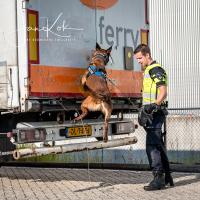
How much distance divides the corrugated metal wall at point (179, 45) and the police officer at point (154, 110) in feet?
28.3

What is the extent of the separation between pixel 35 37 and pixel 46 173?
3752 mm

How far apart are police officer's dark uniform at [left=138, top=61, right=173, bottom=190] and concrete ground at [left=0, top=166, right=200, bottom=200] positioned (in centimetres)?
30

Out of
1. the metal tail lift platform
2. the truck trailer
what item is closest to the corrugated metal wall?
the truck trailer

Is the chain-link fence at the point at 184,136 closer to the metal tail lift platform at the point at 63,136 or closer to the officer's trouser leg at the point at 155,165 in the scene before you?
the metal tail lift platform at the point at 63,136

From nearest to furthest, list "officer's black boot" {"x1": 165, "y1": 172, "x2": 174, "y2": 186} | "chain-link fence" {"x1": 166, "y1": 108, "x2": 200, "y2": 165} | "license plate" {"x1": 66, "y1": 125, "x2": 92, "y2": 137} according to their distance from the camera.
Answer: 1. "license plate" {"x1": 66, "y1": 125, "x2": 92, "y2": 137}
2. "officer's black boot" {"x1": 165, "y1": 172, "x2": 174, "y2": 186}
3. "chain-link fence" {"x1": 166, "y1": 108, "x2": 200, "y2": 165}

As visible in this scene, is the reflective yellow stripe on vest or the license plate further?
the license plate

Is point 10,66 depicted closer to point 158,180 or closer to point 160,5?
point 158,180

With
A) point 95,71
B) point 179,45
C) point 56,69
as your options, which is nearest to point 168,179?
point 95,71

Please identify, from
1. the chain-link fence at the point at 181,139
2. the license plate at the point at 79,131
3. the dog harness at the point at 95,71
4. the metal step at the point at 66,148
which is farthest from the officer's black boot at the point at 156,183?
the chain-link fence at the point at 181,139

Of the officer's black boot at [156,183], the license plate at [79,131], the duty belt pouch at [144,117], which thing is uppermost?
the duty belt pouch at [144,117]

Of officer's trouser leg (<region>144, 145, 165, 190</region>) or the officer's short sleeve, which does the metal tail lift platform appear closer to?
officer's trouser leg (<region>144, 145, 165, 190</region>)

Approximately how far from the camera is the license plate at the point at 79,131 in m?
8.22

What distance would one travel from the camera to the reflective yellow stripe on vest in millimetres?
8102

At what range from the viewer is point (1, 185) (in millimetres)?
8992
